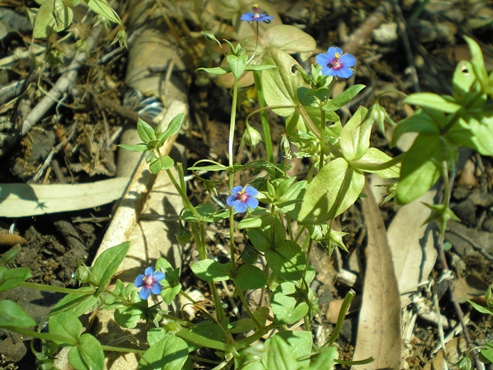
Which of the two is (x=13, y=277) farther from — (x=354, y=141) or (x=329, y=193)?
(x=354, y=141)

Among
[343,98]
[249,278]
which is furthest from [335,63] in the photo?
[249,278]

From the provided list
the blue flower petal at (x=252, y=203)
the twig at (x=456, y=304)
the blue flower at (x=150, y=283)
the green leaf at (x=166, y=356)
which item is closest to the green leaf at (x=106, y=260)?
the blue flower at (x=150, y=283)

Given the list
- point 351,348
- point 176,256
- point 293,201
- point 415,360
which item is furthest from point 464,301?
point 176,256

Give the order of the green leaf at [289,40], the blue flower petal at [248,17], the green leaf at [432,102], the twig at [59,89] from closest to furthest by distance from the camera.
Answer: the green leaf at [432,102]
the blue flower petal at [248,17]
the green leaf at [289,40]
the twig at [59,89]

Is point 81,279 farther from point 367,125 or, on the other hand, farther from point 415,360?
point 415,360

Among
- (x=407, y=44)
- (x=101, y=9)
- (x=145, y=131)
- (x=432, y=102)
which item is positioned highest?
(x=432, y=102)

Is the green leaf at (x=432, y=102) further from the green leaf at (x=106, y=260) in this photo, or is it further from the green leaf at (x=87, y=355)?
the green leaf at (x=87, y=355)
